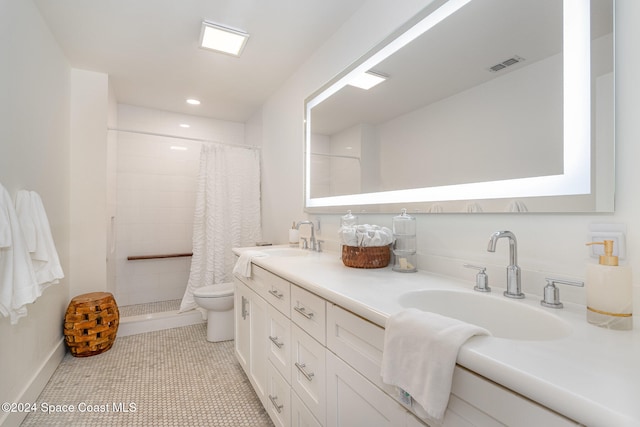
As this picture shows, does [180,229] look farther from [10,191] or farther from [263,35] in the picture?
[263,35]

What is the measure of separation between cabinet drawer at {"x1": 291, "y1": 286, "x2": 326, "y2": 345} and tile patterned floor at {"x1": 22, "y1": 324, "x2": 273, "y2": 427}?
0.82m

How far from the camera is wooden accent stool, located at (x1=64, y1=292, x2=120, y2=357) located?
215 cm

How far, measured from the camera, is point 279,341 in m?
1.35

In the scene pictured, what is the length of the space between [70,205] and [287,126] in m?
1.99

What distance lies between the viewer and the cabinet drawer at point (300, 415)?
3.54ft

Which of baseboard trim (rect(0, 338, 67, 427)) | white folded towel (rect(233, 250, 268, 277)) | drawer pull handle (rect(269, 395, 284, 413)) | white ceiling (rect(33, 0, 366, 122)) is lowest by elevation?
baseboard trim (rect(0, 338, 67, 427))

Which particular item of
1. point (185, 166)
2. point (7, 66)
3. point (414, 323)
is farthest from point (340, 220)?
point (185, 166)

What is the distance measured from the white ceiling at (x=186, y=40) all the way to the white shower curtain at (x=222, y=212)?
0.69m

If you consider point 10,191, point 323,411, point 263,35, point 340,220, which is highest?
point 263,35

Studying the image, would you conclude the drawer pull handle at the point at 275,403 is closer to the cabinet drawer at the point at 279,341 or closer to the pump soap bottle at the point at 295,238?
the cabinet drawer at the point at 279,341

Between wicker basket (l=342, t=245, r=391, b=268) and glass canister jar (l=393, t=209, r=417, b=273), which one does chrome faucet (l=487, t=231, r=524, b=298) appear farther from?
wicker basket (l=342, t=245, r=391, b=268)

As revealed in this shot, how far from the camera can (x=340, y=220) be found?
6.34ft

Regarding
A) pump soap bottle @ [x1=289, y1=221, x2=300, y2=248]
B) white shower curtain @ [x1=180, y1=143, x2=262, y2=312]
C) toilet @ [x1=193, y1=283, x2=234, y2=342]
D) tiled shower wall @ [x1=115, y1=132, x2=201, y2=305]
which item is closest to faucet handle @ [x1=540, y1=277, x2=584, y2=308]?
pump soap bottle @ [x1=289, y1=221, x2=300, y2=248]

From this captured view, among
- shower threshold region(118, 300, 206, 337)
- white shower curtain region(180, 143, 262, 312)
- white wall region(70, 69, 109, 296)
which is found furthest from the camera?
white shower curtain region(180, 143, 262, 312)
